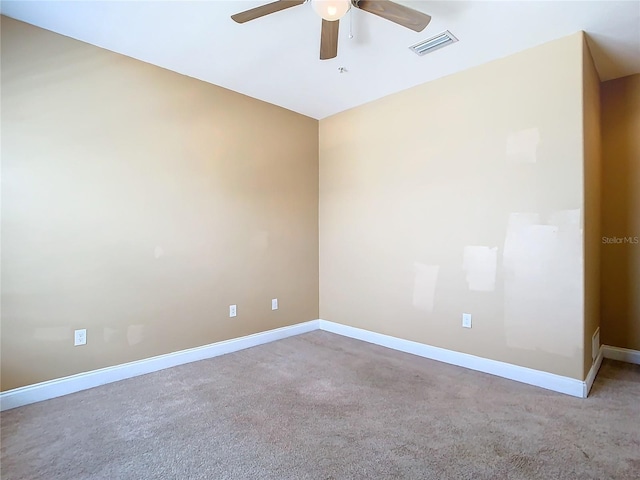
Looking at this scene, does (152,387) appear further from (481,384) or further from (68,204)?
(481,384)

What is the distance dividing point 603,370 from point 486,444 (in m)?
1.88

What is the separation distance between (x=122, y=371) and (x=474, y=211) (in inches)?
132

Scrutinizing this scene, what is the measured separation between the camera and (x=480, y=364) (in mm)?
3008

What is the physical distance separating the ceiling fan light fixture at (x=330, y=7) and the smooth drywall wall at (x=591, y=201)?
78.3 inches

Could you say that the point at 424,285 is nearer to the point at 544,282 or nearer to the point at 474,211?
the point at 474,211

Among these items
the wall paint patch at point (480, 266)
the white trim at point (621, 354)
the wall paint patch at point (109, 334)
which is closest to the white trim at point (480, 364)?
the wall paint patch at point (480, 266)

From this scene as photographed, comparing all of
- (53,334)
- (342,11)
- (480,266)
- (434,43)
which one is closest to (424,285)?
(480,266)

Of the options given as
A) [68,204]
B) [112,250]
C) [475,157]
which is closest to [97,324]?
[112,250]

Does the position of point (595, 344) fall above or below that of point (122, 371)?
above

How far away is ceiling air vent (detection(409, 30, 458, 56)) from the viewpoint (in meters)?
2.56

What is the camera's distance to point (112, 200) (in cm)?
281

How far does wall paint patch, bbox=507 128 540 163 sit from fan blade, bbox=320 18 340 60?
1.68 m

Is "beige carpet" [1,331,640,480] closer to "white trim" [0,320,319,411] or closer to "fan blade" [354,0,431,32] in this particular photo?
"white trim" [0,320,319,411]

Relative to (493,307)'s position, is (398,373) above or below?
below
